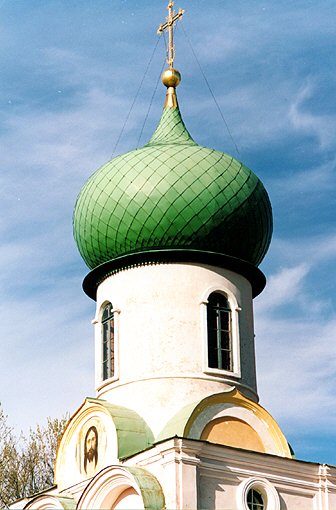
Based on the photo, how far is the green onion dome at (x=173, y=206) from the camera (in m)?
15.5

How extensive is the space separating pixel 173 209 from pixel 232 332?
1830mm

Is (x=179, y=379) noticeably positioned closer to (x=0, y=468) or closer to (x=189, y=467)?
(x=189, y=467)

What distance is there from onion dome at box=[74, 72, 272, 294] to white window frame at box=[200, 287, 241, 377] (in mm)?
429

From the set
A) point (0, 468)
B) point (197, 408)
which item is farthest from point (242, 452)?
Result: point (0, 468)

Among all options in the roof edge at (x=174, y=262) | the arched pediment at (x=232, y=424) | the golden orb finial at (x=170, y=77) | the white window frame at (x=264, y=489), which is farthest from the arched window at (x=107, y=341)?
the golden orb finial at (x=170, y=77)

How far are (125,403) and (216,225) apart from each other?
2662 millimetres

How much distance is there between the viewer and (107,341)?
627 inches

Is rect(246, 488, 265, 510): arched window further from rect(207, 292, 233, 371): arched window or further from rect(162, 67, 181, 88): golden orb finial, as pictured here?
rect(162, 67, 181, 88): golden orb finial

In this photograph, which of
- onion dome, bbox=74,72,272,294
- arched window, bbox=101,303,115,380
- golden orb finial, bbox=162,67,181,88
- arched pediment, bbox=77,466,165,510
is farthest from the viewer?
golden orb finial, bbox=162,67,181,88

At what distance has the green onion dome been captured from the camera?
50.8 ft

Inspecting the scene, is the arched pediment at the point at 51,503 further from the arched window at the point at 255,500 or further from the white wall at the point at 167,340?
the arched window at the point at 255,500

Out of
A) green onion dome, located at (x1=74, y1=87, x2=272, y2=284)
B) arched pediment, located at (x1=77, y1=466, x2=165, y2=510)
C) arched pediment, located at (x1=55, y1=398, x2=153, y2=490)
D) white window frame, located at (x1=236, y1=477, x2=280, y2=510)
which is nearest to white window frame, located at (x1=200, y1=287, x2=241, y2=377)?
green onion dome, located at (x1=74, y1=87, x2=272, y2=284)

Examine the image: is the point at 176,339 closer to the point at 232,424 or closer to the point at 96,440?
the point at 232,424

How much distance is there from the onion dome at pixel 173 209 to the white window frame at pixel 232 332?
429 millimetres
